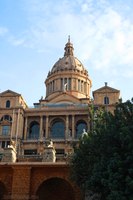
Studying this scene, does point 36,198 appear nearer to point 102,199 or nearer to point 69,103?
point 102,199

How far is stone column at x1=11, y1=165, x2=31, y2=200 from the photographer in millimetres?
24859

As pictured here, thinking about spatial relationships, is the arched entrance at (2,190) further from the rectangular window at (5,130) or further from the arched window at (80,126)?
the arched window at (80,126)

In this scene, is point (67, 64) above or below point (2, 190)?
above

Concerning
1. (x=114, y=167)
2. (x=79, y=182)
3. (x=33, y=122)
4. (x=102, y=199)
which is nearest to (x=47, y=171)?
(x=79, y=182)

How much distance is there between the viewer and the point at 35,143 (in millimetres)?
61281

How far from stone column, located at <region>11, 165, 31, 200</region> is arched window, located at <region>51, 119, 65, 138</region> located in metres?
38.0

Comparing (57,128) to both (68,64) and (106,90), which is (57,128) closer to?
(106,90)

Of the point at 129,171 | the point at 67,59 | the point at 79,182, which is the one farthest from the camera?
the point at 67,59

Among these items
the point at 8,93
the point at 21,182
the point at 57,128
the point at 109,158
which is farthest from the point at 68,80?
the point at 109,158

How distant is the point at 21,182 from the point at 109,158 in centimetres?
750

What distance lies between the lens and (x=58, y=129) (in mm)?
65438

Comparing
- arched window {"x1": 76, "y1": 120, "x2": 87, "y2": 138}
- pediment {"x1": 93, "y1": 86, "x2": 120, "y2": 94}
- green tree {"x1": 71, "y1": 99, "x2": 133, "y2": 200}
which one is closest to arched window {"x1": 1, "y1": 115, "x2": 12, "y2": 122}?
arched window {"x1": 76, "y1": 120, "x2": 87, "y2": 138}

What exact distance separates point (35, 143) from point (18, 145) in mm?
2781

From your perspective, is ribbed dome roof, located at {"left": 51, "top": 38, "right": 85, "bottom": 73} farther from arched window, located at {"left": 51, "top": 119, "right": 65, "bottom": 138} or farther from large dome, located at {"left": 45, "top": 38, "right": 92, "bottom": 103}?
arched window, located at {"left": 51, "top": 119, "right": 65, "bottom": 138}
